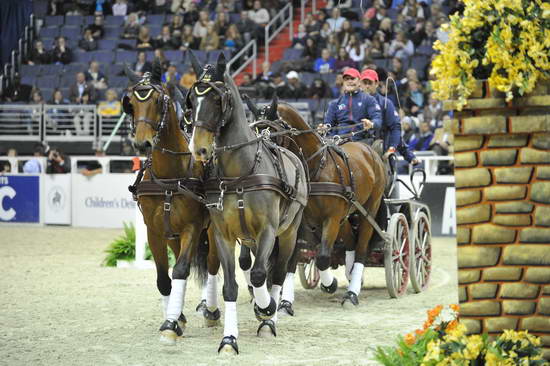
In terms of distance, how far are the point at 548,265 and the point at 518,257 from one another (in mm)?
139

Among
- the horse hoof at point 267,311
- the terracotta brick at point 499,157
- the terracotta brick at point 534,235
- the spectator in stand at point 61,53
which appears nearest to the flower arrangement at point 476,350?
the terracotta brick at point 534,235

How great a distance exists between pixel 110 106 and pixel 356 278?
1221cm

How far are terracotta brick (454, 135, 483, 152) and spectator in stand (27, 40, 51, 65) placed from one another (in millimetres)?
20952

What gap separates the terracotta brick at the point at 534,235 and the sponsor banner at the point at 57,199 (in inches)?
591

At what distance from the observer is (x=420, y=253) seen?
33.9 ft

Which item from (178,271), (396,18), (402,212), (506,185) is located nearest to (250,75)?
(396,18)

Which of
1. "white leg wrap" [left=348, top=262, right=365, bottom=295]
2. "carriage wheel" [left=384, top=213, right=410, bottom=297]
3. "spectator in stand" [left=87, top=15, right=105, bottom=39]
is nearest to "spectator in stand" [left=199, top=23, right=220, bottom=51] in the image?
"spectator in stand" [left=87, top=15, right=105, bottom=39]

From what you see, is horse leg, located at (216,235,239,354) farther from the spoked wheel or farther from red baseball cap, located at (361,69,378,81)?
red baseball cap, located at (361,69,378,81)

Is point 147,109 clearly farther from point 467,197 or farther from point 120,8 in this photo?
point 120,8

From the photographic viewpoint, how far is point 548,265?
4141mm

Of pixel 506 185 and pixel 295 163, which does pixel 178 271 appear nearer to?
pixel 295 163

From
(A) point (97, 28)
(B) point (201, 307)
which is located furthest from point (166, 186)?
(A) point (97, 28)

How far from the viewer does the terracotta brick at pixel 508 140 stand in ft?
13.8

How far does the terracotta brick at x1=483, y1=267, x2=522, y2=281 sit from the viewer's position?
4.19 m
